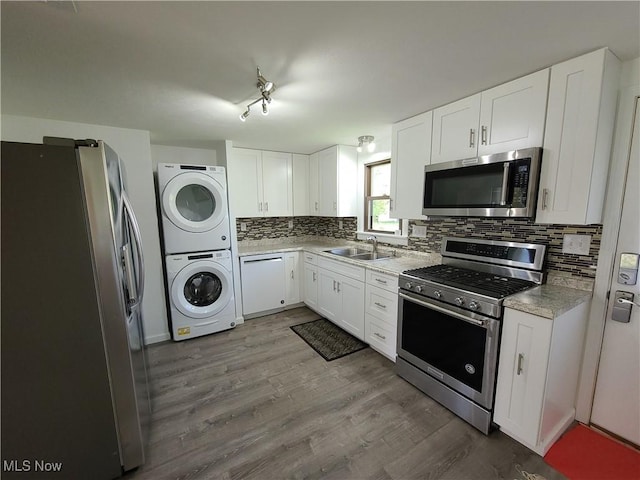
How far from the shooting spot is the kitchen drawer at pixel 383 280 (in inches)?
88.7

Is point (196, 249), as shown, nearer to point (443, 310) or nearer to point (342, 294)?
point (342, 294)

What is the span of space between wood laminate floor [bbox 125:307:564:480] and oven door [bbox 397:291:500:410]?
0.26 meters

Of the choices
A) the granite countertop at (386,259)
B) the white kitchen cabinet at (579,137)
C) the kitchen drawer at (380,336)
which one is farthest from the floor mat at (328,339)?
the white kitchen cabinet at (579,137)

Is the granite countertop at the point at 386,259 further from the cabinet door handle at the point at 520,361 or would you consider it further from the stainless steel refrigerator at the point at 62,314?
the stainless steel refrigerator at the point at 62,314

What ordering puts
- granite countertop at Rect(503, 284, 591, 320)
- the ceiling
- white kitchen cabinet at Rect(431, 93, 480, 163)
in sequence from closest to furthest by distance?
1. the ceiling
2. granite countertop at Rect(503, 284, 591, 320)
3. white kitchen cabinet at Rect(431, 93, 480, 163)

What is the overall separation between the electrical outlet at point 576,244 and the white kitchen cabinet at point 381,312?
1132mm

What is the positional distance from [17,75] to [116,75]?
56 cm

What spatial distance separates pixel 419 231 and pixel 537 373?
1.56 meters

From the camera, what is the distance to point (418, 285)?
6.54ft

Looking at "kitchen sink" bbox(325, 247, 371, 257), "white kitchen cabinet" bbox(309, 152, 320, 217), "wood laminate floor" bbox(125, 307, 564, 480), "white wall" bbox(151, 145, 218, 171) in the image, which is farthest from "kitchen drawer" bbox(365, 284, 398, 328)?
"white wall" bbox(151, 145, 218, 171)

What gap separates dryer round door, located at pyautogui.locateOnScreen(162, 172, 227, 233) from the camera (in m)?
2.78

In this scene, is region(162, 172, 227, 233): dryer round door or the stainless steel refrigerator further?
region(162, 172, 227, 233): dryer round door

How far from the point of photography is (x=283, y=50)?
4.47 feet

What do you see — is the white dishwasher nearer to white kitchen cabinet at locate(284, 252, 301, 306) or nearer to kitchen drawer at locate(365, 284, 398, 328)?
white kitchen cabinet at locate(284, 252, 301, 306)
